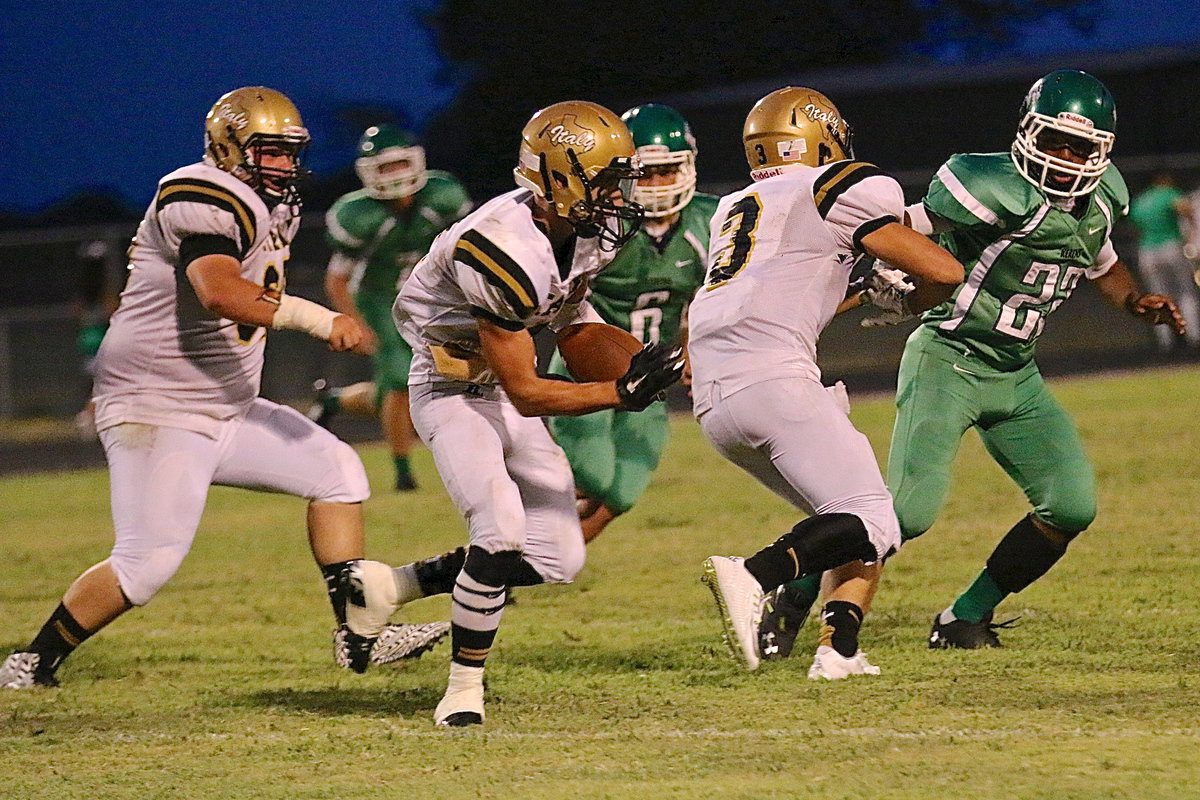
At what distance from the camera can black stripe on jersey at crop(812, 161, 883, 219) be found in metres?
4.56

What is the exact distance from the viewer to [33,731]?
4746mm

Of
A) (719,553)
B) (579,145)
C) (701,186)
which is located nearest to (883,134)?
(701,186)

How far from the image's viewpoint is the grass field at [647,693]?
A: 383 centimetres

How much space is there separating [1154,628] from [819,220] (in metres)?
1.81

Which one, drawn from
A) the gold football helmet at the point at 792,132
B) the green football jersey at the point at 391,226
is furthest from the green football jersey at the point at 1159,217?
the gold football helmet at the point at 792,132

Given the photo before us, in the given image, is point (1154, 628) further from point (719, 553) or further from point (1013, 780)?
point (719, 553)

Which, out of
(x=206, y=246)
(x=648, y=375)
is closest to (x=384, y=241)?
(x=206, y=246)

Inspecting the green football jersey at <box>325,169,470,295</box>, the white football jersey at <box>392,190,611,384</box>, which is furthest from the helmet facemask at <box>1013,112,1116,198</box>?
the green football jersey at <box>325,169,470,295</box>

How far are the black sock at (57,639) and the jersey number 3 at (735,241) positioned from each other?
2229 millimetres

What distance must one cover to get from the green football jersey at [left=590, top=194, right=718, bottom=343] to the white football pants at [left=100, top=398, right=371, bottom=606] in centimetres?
152

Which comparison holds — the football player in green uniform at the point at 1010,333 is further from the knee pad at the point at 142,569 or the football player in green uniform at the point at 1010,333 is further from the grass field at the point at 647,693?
the knee pad at the point at 142,569

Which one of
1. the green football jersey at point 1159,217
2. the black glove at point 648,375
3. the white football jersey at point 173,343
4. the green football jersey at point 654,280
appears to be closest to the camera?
the black glove at point 648,375

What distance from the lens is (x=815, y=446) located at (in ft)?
14.9

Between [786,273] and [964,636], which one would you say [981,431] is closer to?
[964,636]
